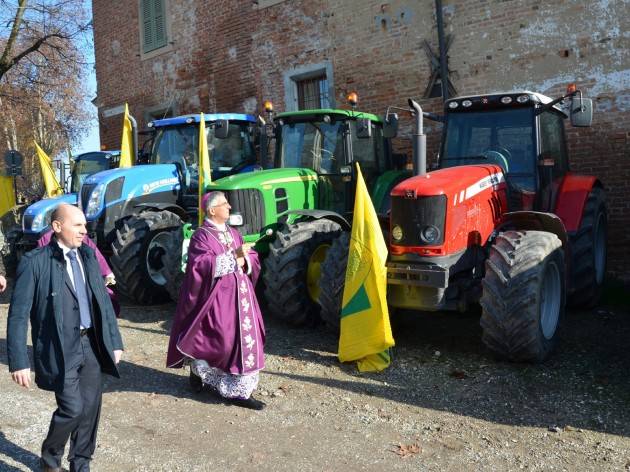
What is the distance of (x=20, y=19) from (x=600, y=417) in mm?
17640

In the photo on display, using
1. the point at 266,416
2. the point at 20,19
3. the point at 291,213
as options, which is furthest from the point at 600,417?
the point at 20,19

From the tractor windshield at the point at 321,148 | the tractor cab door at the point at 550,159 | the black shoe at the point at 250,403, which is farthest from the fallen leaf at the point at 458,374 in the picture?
the tractor windshield at the point at 321,148

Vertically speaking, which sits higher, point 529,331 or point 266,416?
point 529,331

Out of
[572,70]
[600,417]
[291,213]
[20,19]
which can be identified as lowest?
[600,417]

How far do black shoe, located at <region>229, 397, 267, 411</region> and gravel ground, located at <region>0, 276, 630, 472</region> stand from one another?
0.07m

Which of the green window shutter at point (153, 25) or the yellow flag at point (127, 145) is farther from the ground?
the green window shutter at point (153, 25)

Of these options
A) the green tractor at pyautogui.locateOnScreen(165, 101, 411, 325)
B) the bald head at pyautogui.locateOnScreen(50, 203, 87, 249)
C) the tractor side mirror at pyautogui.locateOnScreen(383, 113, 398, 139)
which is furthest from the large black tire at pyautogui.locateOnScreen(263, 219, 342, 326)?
the bald head at pyautogui.locateOnScreen(50, 203, 87, 249)

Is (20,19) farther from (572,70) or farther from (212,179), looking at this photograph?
(572,70)

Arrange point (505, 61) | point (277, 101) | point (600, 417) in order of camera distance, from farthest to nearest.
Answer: point (277, 101) → point (505, 61) → point (600, 417)

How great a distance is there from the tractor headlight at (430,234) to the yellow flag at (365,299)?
0.34 m

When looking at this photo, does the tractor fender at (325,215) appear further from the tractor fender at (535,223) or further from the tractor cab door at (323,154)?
the tractor fender at (535,223)

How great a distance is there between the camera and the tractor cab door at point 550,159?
6.11 meters

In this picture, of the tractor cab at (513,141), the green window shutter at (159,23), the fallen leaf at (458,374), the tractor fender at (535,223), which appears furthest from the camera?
the green window shutter at (159,23)

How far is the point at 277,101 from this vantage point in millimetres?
12305
